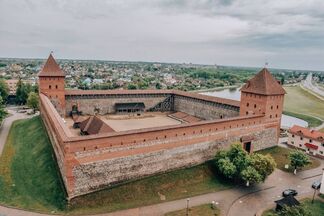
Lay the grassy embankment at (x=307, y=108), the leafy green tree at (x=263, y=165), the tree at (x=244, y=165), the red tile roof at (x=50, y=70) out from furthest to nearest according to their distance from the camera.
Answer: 1. the grassy embankment at (x=307, y=108)
2. the red tile roof at (x=50, y=70)
3. the leafy green tree at (x=263, y=165)
4. the tree at (x=244, y=165)

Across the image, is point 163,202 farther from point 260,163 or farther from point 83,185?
point 260,163

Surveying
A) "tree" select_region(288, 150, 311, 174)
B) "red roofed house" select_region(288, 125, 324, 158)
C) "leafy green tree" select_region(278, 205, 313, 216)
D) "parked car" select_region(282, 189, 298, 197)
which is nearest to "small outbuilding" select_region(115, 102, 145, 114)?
"red roofed house" select_region(288, 125, 324, 158)

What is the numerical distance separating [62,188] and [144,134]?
7291mm

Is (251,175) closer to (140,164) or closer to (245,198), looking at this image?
(245,198)

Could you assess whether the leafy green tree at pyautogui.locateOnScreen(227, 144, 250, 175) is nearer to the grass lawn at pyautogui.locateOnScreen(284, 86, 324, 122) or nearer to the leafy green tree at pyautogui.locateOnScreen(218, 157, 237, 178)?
the leafy green tree at pyautogui.locateOnScreen(218, 157, 237, 178)

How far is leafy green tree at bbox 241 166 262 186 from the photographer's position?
22.3m

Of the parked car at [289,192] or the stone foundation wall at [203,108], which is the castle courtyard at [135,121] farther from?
the parked car at [289,192]

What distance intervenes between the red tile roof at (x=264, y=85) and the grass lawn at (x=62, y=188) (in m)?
11.1

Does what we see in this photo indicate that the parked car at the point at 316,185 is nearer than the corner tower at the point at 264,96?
Yes

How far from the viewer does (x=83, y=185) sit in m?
19.5

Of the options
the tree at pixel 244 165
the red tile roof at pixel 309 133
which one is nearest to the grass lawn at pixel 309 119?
the red tile roof at pixel 309 133

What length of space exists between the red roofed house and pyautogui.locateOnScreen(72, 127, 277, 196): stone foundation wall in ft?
29.6

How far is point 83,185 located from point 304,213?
14.5 meters

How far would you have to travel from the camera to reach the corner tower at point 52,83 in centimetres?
3794
